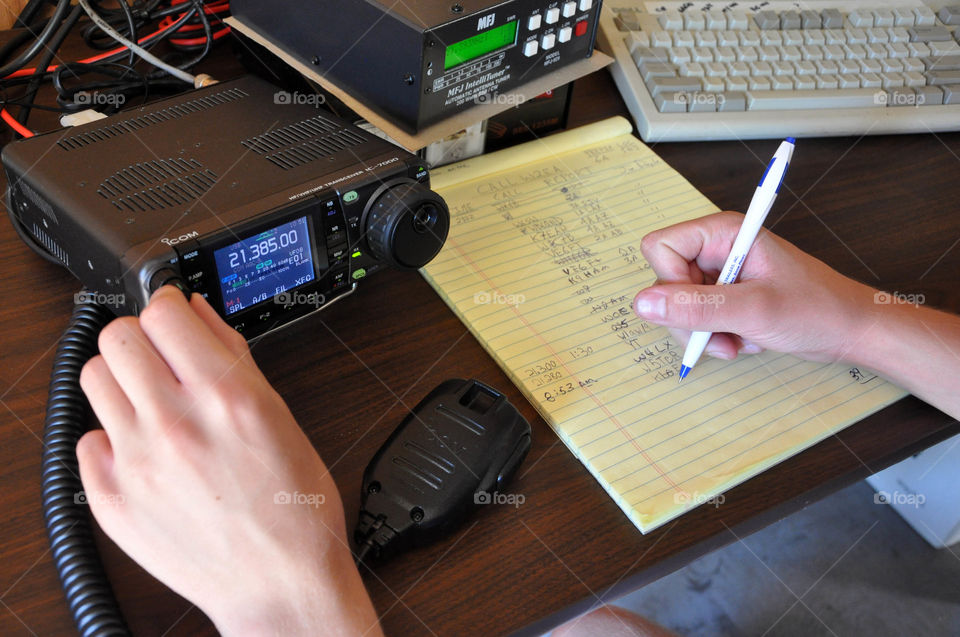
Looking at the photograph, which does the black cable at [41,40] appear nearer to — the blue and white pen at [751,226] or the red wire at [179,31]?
the red wire at [179,31]

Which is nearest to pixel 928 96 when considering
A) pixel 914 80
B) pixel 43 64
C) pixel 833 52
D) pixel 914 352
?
pixel 914 80

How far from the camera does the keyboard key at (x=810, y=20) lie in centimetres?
114

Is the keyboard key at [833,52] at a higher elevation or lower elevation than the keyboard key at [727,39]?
lower

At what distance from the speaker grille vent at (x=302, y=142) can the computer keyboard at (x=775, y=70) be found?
42 cm

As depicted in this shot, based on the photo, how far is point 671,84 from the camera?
3.36 ft

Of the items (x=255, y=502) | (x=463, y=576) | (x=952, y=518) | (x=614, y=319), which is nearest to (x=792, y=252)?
(x=614, y=319)

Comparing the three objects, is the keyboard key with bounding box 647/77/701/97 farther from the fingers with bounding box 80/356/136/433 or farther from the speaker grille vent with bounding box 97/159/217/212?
the fingers with bounding box 80/356/136/433

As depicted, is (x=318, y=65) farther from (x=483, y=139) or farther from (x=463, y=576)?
(x=463, y=576)

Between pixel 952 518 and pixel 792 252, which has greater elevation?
pixel 792 252

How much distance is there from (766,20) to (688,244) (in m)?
0.51

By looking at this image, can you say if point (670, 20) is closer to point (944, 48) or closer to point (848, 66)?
point (848, 66)

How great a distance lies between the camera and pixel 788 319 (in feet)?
2.47

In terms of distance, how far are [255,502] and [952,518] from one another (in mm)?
1199

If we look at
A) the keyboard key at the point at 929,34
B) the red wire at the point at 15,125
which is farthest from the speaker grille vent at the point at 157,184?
the keyboard key at the point at 929,34
